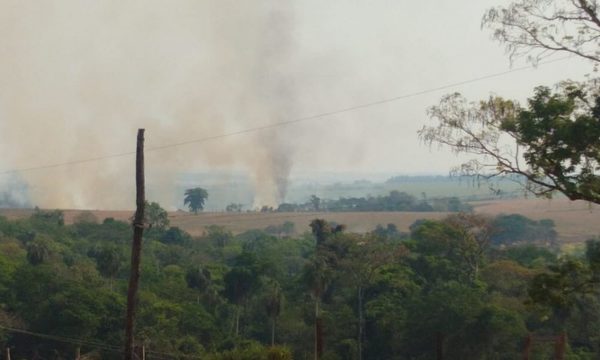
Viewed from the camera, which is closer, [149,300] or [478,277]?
[149,300]

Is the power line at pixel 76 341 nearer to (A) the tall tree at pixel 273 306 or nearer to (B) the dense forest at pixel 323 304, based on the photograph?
(B) the dense forest at pixel 323 304

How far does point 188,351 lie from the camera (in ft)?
151

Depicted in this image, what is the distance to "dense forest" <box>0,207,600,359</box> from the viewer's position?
45.4 m

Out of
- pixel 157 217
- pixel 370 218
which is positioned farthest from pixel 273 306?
pixel 370 218

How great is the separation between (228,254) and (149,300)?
142 ft

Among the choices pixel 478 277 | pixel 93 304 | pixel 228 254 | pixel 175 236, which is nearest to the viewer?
pixel 93 304

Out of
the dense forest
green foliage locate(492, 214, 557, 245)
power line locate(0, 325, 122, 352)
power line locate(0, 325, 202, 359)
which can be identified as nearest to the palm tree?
green foliage locate(492, 214, 557, 245)

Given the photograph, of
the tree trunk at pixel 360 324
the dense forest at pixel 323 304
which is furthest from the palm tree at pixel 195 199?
the tree trunk at pixel 360 324

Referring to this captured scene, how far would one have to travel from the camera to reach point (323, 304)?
5762 cm

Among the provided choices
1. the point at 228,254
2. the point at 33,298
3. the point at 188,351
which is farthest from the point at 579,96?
the point at 228,254

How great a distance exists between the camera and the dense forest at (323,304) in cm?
4538

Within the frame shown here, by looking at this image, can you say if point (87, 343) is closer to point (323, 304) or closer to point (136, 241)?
point (323, 304)

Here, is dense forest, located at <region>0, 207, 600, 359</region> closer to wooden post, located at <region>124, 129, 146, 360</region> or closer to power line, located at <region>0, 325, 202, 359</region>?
power line, located at <region>0, 325, 202, 359</region>

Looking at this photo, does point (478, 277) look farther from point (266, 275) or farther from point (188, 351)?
point (188, 351)
